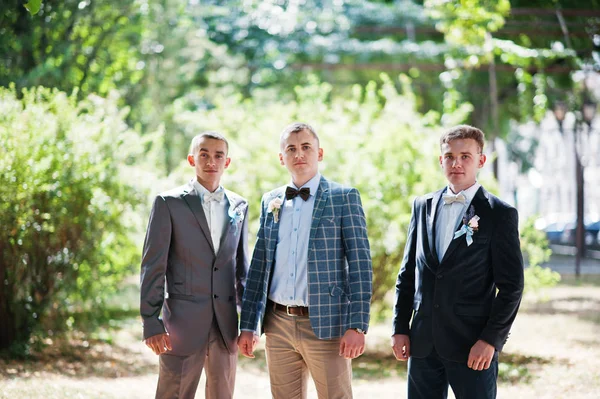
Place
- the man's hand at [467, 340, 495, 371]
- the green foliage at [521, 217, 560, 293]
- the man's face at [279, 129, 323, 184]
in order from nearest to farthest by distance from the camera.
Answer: the man's hand at [467, 340, 495, 371] < the man's face at [279, 129, 323, 184] < the green foliage at [521, 217, 560, 293]

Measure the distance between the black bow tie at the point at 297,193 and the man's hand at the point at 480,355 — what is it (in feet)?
4.52

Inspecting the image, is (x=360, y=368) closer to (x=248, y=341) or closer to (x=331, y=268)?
(x=248, y=341)

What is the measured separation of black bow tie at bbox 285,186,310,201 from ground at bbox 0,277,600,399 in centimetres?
393

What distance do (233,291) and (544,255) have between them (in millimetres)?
7706

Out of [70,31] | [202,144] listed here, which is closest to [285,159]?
[202,144]

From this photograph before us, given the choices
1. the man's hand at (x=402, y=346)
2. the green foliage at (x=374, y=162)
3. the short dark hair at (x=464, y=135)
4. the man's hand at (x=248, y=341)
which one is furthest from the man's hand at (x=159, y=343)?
the green foliage at (x=374, y=162)

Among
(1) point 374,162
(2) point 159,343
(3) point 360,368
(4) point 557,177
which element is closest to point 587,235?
(4) point 557,177

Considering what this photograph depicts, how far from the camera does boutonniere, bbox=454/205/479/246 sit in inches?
170

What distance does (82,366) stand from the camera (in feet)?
32.7

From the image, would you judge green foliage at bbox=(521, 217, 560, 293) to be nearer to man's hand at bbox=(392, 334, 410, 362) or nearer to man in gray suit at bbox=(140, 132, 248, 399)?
man's hand at bbox=(392, 334, 410, 362)

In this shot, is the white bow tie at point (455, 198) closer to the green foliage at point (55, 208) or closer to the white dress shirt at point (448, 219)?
the white dress shirt at point (448, 219)

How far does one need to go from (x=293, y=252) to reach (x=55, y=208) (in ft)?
18.9

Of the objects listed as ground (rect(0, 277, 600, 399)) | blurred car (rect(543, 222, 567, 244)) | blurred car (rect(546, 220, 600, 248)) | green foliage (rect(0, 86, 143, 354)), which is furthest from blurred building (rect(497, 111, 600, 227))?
green foliage (rect(0, 86, 143, 354))

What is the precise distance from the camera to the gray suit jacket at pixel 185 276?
4785 millimetres
